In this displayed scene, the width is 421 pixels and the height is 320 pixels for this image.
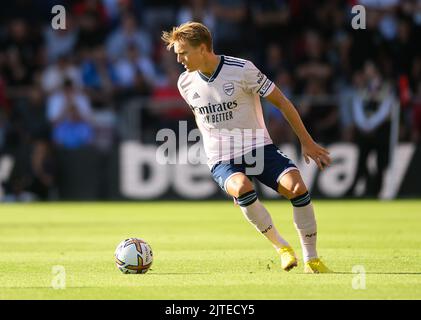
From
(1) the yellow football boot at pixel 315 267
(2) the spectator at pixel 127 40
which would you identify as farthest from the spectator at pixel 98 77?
(1) the yellow football boot at pixel 315 267

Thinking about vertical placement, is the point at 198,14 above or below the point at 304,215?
above

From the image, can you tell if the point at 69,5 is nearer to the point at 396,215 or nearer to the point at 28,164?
the point at 28,164

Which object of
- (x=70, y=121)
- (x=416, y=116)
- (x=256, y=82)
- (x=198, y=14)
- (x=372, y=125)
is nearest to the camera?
(x=256, y=82)

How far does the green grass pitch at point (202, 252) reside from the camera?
847 centimetres

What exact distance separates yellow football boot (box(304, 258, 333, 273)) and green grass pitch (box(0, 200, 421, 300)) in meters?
0.14

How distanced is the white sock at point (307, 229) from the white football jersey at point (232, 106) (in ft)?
2.62

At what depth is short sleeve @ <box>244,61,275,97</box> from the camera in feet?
32.9

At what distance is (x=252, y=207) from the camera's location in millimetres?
9852

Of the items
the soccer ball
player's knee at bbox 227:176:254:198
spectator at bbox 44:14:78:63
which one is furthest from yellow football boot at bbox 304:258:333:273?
spectator at bbox 44:14:78:63

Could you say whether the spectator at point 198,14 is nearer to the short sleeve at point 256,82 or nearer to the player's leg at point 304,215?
the short sleeve at point 256,82

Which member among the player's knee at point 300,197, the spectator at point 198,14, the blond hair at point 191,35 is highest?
the spectator at point 198,14

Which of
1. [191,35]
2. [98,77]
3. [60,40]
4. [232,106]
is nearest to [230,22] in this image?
[98,77]

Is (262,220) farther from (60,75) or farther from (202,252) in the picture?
(60,75)

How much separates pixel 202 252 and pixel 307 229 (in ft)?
7.77
